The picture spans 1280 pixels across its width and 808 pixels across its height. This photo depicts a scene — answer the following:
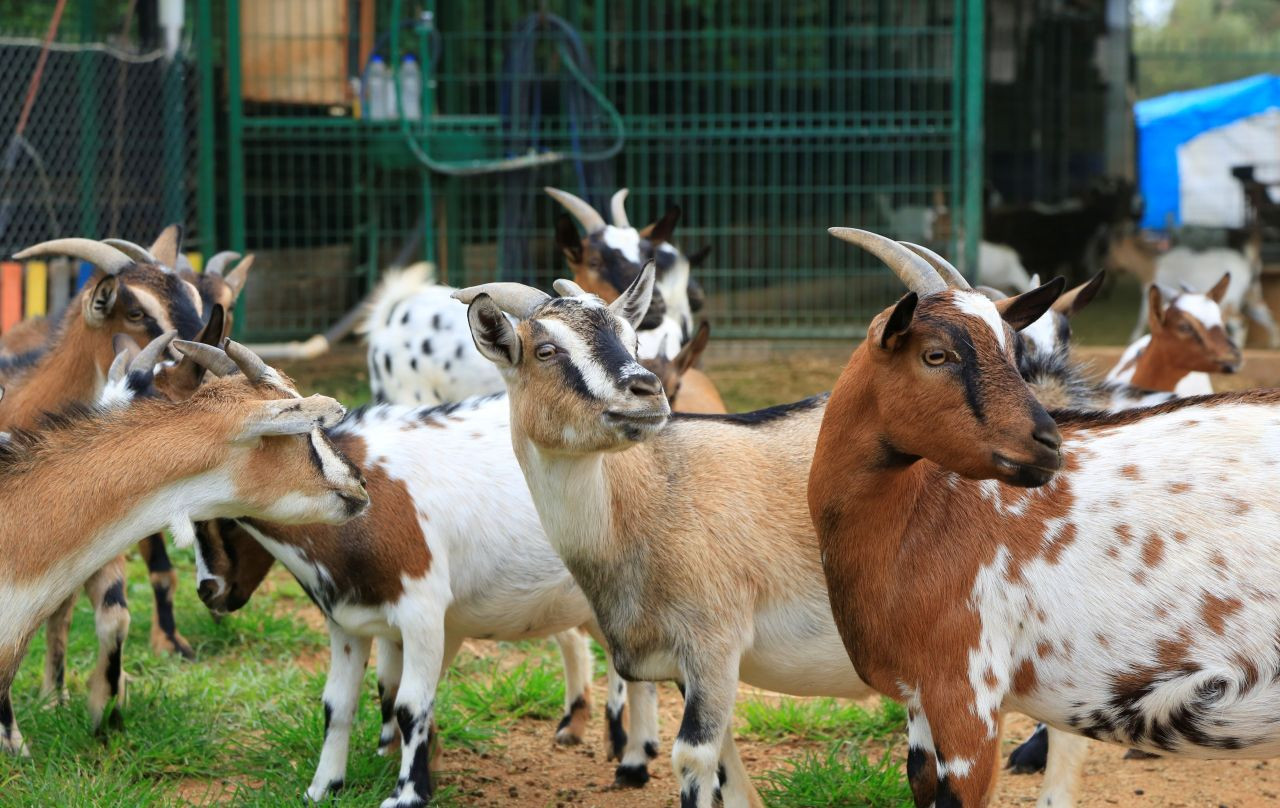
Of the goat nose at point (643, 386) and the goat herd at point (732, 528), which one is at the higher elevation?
the goat nose at point (643, 386)

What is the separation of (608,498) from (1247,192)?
10028mm

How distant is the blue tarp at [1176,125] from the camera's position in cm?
1215

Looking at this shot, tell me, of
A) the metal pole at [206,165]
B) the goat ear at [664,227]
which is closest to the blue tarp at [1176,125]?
the goat ear at [664,227]

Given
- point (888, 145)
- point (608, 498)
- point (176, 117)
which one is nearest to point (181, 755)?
point (608, 498)

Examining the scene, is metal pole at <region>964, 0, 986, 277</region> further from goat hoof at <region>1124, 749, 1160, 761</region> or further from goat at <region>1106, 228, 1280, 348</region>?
goat hoof at <region>1124, 749, 1160, 761</region>

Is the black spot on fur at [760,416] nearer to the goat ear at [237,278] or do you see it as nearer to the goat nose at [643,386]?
the goat nose at [643,386]

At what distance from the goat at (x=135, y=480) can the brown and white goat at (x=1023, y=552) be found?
134 cm

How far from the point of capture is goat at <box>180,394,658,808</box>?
4.36m

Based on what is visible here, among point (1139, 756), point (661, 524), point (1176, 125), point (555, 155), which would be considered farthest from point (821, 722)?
point (1176, 125)

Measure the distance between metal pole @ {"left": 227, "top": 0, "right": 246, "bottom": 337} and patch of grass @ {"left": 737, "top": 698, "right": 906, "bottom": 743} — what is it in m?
6.38

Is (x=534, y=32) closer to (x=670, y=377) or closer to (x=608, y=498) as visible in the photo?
(x=670, y=377)

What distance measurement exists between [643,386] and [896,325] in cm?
66

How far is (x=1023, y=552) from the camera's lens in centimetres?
351

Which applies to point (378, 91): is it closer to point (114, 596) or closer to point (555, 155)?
point (555, 155)
